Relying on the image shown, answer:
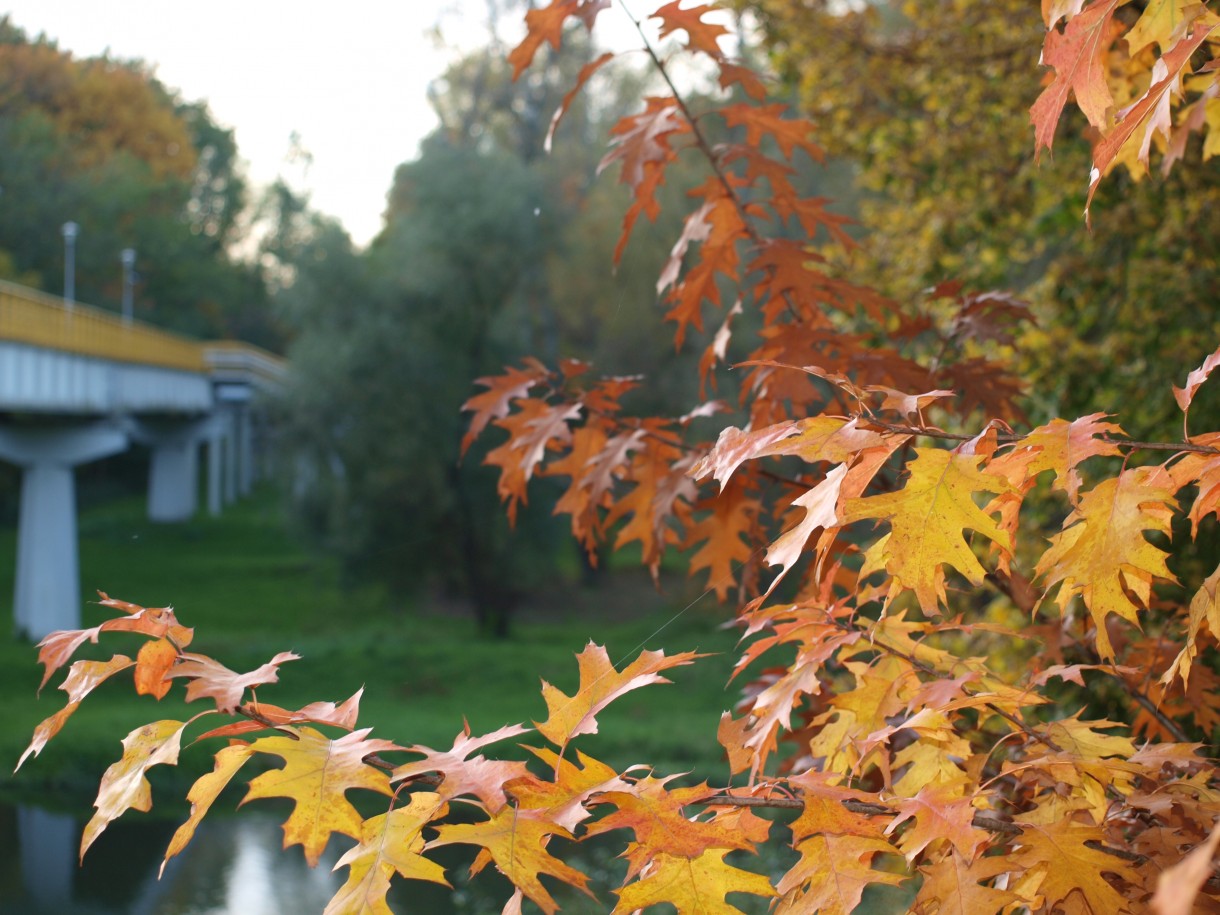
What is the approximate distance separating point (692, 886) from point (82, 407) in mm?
12874

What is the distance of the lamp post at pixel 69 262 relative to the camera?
38.4 ft

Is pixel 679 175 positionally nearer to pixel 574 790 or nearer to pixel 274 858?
pixel 274 858

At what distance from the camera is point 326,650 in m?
14.5

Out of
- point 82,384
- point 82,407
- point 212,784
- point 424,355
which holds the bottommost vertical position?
point 212,784

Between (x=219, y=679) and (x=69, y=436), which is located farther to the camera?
(x=69, y=436)

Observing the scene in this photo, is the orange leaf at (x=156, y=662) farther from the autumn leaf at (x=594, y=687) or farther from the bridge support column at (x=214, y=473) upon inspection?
the bridge support column at (x=214, y=473)

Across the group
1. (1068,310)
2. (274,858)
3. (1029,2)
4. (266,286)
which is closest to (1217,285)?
(1068,310)

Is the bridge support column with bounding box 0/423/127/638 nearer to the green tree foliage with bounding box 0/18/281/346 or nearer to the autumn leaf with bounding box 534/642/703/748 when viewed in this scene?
the green tree foliage with bounding box 0/18/281/346

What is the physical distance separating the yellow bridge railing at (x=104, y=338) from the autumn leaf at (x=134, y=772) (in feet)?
33.8

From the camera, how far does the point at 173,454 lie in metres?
17.2

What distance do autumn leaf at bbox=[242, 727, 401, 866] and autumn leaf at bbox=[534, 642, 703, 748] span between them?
0.16 meters

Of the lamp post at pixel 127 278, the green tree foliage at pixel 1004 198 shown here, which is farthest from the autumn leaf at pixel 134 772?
the lamp post at pixel 127 278

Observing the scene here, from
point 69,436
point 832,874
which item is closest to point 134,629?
point 832,874

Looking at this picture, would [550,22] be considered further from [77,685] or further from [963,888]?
[963,888]
